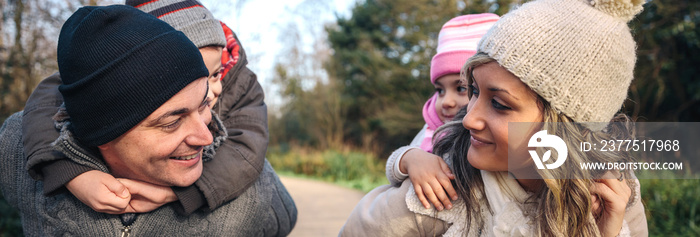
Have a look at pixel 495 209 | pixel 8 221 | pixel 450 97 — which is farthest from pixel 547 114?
pixel 8 221

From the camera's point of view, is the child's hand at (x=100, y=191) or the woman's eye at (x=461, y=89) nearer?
the child's hand at (x=100, y=191)

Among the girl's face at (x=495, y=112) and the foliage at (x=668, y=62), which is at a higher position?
the girl's face at (x=495, y=112)

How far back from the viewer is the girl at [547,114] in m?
1.51

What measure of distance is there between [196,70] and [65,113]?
598 millimetres

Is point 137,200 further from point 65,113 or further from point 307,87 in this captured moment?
point 307,87

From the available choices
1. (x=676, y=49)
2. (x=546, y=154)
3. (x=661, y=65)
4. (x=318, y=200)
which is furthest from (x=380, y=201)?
(x=676, y=49)

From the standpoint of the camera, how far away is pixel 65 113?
178 centimetres

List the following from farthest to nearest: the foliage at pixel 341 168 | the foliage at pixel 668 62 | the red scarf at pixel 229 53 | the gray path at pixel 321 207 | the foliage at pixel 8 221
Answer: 1. the foliage at pixel 341 168
2. the foliage at pixel 668 62
3. the gray path at pixel 321 207
4. the foliage at pixel 8 221
5. the red scarf at pixel 229 53

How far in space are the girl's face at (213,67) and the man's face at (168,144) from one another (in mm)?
306

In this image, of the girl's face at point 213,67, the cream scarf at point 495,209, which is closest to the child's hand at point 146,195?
the girl's face at point 213,67

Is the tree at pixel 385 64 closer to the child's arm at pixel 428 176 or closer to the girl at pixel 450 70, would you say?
the girl at pixel 450 70

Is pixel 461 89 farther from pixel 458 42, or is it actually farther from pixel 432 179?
pixel 432 179

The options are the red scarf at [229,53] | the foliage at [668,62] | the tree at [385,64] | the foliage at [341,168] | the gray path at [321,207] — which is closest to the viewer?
the red scarf at [229,53]

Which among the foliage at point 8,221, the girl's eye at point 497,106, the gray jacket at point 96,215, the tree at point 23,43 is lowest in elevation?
the foliage at point 8,221
